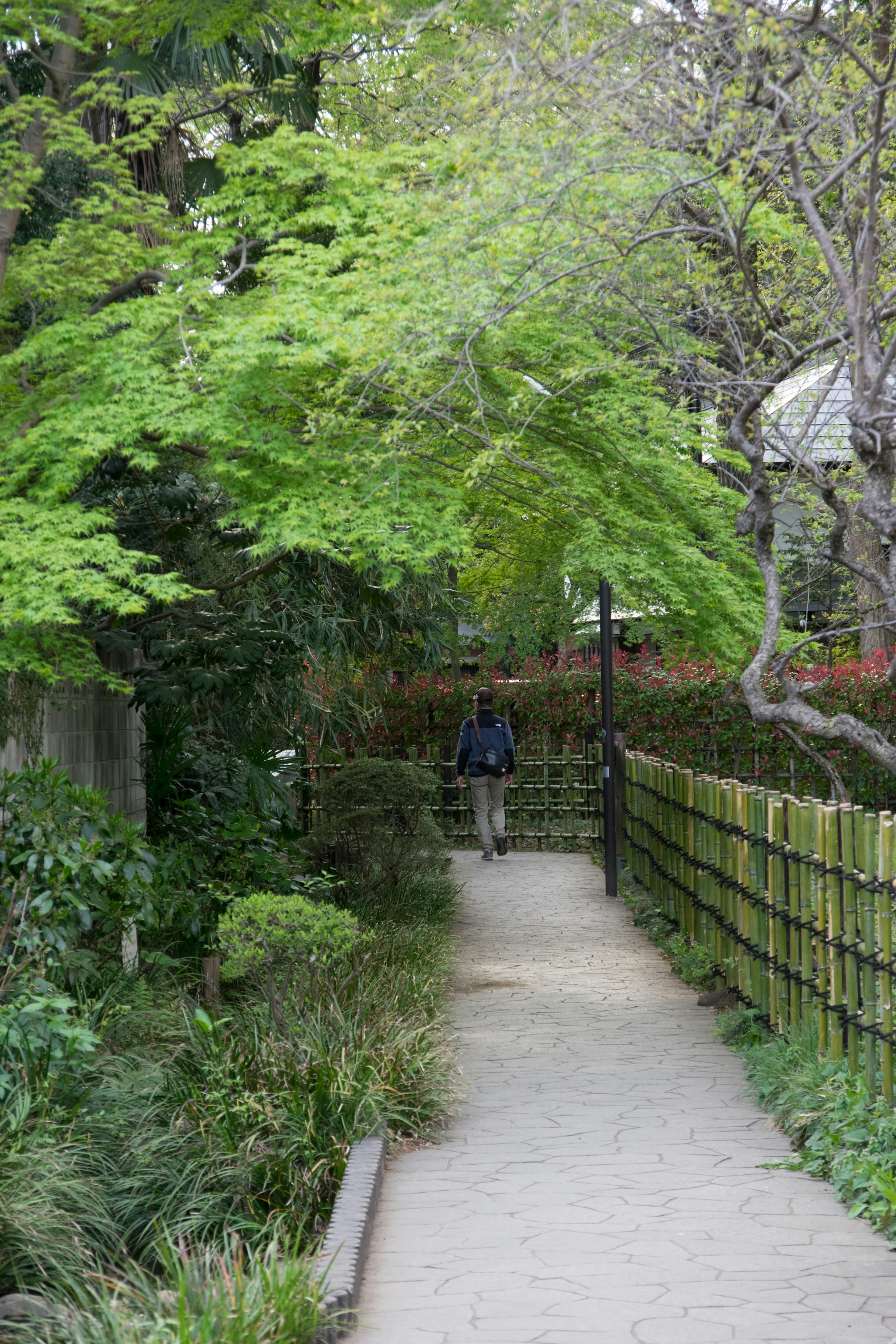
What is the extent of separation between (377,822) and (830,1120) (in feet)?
22.8

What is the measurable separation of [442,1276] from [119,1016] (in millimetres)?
2885

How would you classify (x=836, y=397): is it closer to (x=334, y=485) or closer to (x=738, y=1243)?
(x=334, y=485)

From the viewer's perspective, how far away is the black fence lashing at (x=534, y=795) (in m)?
17.8

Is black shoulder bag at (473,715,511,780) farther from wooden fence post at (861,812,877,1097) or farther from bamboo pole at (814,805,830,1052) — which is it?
wooden fence post at (861,812,877,1097)

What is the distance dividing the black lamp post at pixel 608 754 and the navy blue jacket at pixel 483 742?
1990 millimetres

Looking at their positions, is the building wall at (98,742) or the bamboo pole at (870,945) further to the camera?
the building wall at (98,742)

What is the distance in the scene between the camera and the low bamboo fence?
567 centimetres

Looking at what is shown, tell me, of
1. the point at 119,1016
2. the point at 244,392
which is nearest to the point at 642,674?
the point at 244,392

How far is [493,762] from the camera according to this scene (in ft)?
51.8

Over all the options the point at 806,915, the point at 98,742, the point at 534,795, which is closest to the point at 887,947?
the point at 806,915

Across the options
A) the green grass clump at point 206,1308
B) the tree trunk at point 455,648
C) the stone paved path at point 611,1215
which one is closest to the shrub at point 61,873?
the green grass clump at point 206,1308

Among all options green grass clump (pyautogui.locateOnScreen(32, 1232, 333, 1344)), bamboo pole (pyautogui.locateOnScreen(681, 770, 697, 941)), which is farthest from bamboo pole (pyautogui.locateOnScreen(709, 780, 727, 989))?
green grass clump (pyautogui.locateOnScreen(32, 1232, 333, 1344))

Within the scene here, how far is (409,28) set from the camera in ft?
19.7

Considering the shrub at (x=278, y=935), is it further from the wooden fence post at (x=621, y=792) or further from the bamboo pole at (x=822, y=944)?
the wooden fence post at (x=621, y=792)
